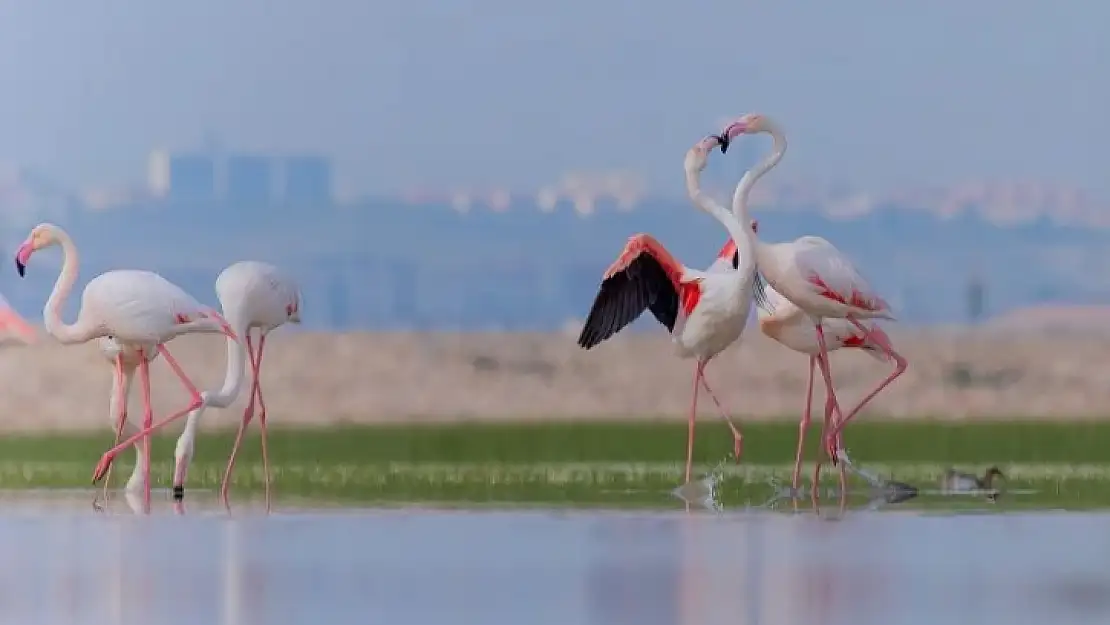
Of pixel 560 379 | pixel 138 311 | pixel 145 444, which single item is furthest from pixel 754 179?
pixel 560 379

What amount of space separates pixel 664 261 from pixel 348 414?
12.8 feet

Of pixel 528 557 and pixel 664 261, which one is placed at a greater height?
pixel 664 261

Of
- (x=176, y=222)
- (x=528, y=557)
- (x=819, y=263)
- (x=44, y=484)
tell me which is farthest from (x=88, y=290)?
(x=176, y=222)

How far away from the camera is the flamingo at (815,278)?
24.5 feet

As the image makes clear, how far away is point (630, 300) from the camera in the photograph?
809 centimetres

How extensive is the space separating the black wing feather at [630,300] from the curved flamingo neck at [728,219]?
0.29 metres

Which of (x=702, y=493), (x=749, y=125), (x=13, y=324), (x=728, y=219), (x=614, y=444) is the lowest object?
(x=702, y=493)

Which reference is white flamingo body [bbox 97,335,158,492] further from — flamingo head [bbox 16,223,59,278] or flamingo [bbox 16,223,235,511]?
flamingo head [bbox 16,223,59,278]

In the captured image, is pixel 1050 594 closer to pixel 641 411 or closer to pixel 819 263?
pixel 819 263

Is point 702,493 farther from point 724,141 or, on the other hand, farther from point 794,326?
point 724,141

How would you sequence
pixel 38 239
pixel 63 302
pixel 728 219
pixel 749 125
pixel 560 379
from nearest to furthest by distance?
pixel 728 219 → pixel 749 125 → pixel 63 302 → pixel 38 239 → pixel 560 379

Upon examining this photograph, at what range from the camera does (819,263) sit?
24.5 ft

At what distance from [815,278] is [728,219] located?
0.40 m

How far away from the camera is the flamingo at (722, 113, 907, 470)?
7.47m
